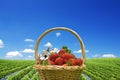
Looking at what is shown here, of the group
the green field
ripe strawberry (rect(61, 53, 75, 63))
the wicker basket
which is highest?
the green field

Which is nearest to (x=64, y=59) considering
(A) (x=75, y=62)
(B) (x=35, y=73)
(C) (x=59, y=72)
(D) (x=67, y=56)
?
(D) (x=67, y=56)

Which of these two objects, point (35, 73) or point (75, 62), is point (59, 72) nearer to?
point (75, 62)

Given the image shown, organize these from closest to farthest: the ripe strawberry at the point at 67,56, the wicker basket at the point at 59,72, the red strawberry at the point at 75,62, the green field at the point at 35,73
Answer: the wicker basket at the point at 59,72 → the red strawberry at the point at 75,62 → the ripe strawberry at the point at 67,56 → the green field at the point at 35,73

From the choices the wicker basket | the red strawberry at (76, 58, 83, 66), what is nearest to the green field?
the red strawberry at (76, 58, 83, 66)

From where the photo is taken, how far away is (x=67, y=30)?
14.6ft

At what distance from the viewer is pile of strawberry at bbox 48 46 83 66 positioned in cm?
423

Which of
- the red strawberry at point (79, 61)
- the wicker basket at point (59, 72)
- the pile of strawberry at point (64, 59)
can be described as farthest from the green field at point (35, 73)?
the wicker basket at point (59, 72)

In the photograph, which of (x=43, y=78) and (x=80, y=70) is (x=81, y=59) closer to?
(x=80, y=70)

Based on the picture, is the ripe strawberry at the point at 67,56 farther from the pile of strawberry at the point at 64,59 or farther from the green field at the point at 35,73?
the green field at the point at 35,73

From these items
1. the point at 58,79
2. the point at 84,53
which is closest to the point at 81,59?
the point at 84,53

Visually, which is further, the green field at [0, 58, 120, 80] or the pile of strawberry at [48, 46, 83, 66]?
the green field at [0, 58, 120, 80]

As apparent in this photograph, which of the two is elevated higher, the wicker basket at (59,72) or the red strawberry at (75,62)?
the red strawberry at (75,62)

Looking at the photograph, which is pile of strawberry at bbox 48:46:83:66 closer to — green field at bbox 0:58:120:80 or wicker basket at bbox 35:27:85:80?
wicker basket at bbox 35:27:85:80

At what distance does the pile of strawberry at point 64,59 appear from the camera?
167 inches
